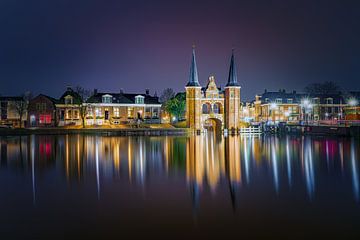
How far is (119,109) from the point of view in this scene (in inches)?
2995

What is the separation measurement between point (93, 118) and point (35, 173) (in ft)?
178

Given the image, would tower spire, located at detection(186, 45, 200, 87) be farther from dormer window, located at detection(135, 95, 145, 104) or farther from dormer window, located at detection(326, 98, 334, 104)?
dormer window, located at detection(326, 98, 334, 104)

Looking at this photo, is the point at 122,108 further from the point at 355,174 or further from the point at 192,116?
the point at 355,174

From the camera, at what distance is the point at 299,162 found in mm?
26562

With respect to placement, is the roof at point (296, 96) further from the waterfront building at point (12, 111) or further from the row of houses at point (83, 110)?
the waterfront building at point (12, 111)

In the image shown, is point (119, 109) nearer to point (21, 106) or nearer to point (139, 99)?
point (139, 99)

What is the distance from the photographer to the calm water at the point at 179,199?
10945mm

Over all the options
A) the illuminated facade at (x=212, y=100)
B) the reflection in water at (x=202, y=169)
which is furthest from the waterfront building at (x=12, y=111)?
the reflection in water at (x=202, y=169)

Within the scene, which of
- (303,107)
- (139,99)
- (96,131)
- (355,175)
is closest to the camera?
(355,175)

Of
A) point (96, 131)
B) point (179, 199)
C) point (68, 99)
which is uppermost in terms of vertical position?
point (68, 99)

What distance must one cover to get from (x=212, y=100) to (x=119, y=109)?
71.0 ft

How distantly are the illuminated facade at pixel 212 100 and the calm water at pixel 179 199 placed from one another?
45095mm

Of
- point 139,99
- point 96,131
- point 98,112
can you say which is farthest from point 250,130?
point 98,112

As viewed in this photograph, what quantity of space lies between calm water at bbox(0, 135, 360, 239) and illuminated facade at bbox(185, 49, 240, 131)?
45.1 metres
